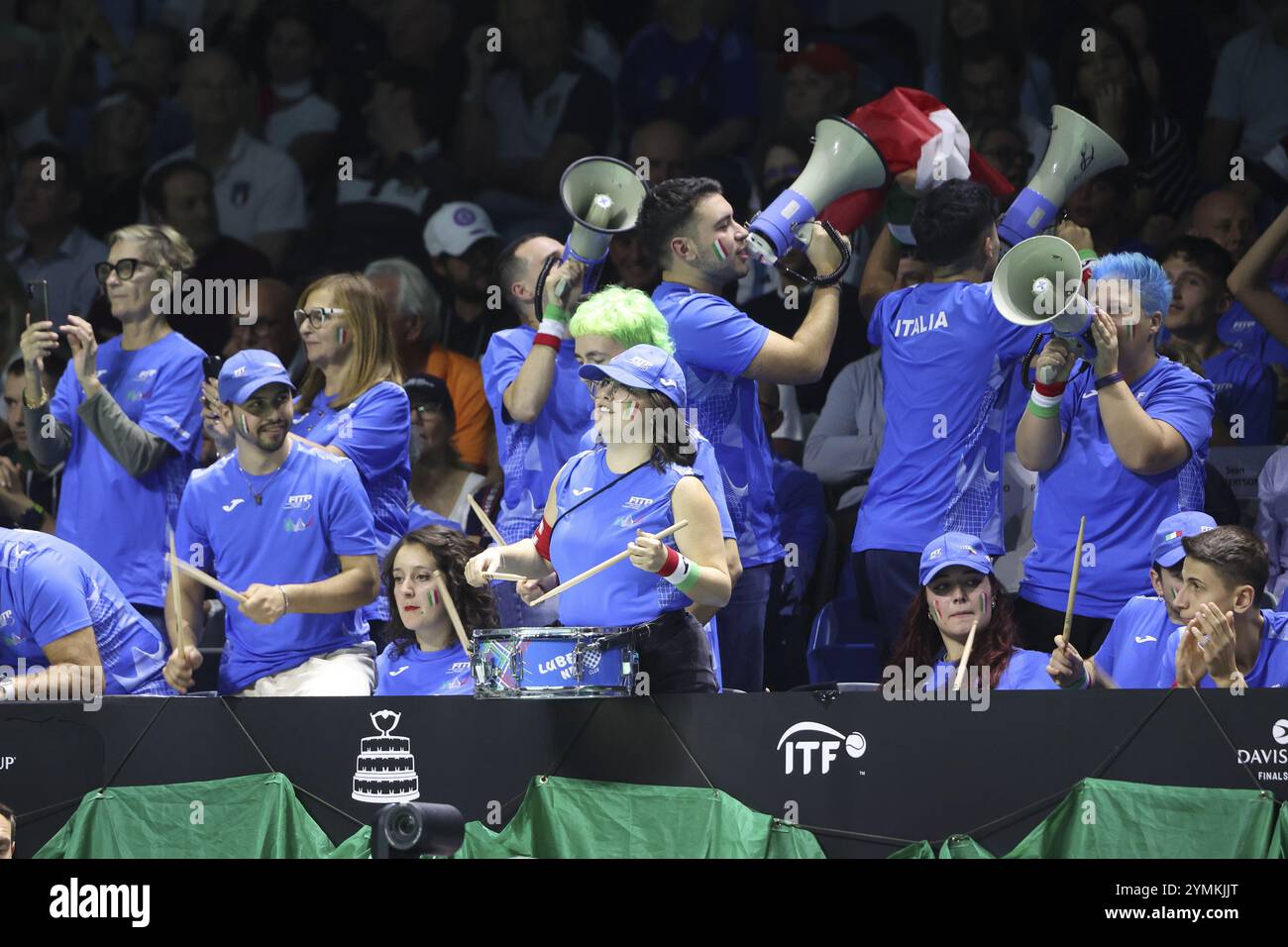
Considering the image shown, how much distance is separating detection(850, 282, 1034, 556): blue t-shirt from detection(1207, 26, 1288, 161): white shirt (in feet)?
6.89

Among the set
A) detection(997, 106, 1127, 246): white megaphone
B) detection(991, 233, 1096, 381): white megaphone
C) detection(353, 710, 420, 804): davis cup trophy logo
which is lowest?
detection(353, 710, 420, 804): davis cup trophy logo

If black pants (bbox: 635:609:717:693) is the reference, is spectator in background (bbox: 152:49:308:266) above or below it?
above

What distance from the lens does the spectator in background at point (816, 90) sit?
752 centimetres

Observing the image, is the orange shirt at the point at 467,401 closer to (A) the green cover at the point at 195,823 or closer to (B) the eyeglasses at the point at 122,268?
(B) the eyeglasses at the point at 122,268

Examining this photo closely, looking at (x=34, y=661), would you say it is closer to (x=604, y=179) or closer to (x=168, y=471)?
(x=168, y=471)

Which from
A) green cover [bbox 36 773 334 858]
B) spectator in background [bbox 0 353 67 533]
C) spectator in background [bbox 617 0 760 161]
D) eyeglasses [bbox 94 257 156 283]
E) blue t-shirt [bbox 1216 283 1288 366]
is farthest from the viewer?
spectator in background [bbox 617 0 760 161]

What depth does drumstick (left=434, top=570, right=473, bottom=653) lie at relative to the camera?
5.00 m

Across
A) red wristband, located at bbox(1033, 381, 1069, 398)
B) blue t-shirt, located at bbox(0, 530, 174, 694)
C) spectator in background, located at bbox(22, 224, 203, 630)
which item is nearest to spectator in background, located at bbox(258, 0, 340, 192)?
spectator in background, located at bbox(22, 224, 203, 630)

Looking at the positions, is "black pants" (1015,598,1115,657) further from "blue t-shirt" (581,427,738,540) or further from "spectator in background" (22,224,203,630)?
"spectator in background" (22,224,203,630)

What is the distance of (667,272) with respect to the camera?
5.84m

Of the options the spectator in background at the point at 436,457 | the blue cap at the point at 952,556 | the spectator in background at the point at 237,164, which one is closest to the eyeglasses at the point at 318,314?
the spectator in background at the point at 436,457

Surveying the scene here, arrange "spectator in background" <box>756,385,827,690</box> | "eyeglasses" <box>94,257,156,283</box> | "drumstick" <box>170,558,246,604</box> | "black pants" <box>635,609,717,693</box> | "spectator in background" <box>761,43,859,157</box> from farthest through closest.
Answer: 1. "spectator in background" <box>761,43,859,157</box>
2. "eyeglasses" <box>94,257,156,283</box>
3. "spectator in background" <box>756,385,827,690</box>
4. "drumstick" <box>170,558,246,604</box>
5. "black pants" <box>635,609,717,693</box>

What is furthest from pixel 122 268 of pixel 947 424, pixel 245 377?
pixel 947 424

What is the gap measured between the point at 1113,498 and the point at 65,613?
2879 millimetres
